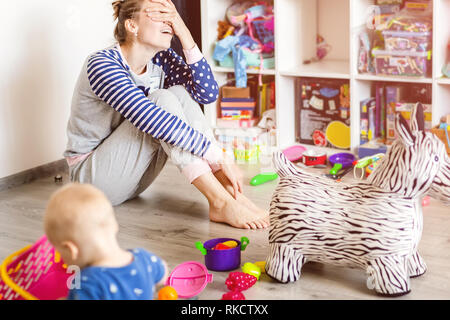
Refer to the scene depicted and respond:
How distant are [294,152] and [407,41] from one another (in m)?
0.62

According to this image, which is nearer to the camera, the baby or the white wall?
the baby

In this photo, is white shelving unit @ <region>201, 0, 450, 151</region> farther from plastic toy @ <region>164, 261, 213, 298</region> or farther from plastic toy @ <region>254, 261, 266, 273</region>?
plastic toy @ <region>164, 261, 213, 298</region>

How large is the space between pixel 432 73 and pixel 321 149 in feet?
1.85

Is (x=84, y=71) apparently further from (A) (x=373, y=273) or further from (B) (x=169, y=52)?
(A) (x=373, y=273)

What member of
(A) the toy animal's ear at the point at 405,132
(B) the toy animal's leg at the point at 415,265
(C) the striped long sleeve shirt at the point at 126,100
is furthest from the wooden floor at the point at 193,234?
(A) the toy animal's ear at the point at 405,132

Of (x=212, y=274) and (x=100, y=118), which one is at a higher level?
(x=100, y=118)

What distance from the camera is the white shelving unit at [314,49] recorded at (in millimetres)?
2549

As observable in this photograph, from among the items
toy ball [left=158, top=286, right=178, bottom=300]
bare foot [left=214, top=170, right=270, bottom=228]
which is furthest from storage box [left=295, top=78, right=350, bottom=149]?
toy ball [left=158, top=286, right=178, bottom=300]

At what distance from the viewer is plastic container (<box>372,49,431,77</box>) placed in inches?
101

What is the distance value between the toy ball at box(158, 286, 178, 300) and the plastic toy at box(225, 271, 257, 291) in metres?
0.14

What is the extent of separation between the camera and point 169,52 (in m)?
2.39

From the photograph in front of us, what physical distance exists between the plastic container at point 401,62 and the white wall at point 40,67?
1.12 metres
